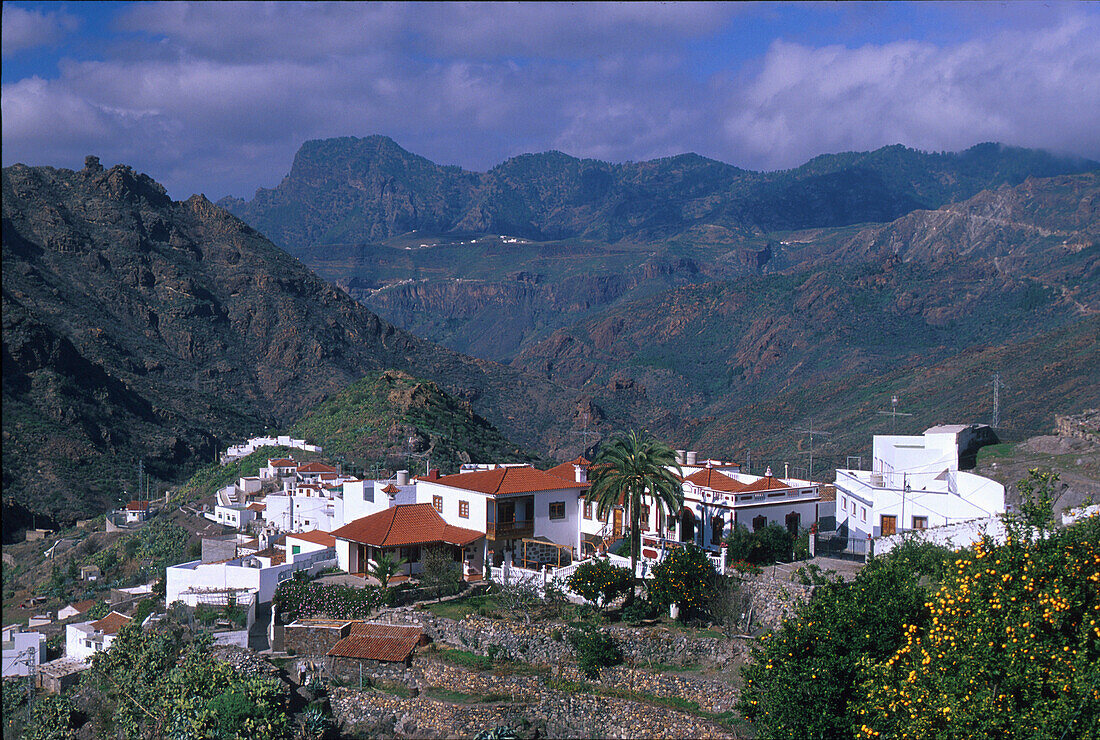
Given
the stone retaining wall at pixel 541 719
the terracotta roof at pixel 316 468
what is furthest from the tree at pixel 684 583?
the terracotta roof at pixel 316 468

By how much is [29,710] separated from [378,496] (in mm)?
13635

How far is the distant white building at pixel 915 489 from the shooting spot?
33906 mm

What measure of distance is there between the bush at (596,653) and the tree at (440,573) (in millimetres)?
5504

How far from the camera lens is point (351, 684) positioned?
2631cm

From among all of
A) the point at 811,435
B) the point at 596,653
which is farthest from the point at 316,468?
the point at 811,435

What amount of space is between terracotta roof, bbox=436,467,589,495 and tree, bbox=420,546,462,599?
3.23 m

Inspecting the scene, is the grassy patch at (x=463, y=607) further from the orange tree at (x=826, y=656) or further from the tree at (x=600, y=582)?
the orange tree at (x=826, y=656)

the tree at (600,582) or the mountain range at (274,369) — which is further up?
the mountain range at (274,369)

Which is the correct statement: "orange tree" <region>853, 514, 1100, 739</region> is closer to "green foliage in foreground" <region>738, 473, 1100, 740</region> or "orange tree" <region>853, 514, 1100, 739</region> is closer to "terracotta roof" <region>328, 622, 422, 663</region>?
"green foliage in foreground" <region>738, 473, 1100, 740</region>

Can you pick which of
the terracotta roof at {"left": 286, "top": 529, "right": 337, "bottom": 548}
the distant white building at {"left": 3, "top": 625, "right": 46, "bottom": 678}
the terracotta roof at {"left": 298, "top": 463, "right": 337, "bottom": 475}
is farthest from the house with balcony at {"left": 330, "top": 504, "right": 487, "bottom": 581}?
the terracotta roof at {"left": 298, "top": 463, "right": 337, "bottom": 475}

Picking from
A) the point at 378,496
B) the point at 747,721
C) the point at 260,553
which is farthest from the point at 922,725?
the point at 260,553

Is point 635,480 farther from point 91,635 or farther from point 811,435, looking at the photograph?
point 811,435

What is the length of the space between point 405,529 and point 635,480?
8705 millimetres

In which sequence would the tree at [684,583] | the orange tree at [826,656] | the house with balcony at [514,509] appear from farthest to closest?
the house with balcony at [514,509], the tree at [684,583], the orange tree at [826,656]
